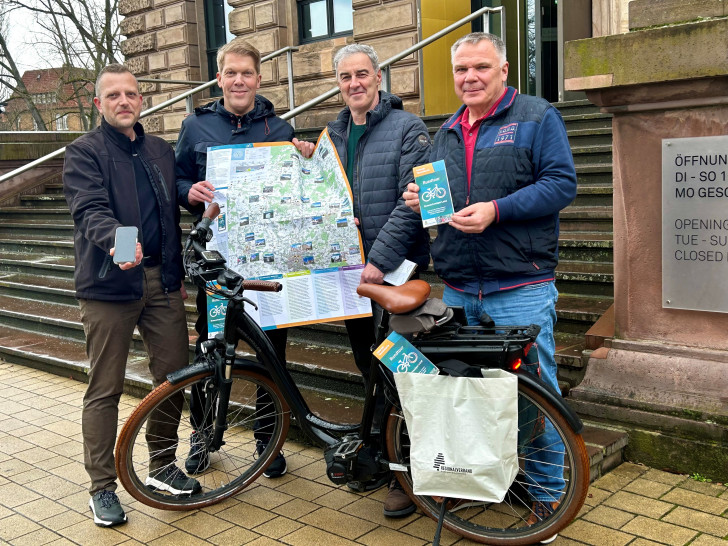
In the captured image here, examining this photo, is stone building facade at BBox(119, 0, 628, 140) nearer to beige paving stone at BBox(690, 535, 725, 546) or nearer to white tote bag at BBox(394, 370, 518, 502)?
beige paving stone at BBox(690, 535, 725, 546)

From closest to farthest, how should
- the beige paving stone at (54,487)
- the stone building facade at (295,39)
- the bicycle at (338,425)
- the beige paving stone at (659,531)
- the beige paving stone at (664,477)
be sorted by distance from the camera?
the bicycle at (338,425), the beige paving stone at (659,531), the beige paving stone at (664,477), the beige paving stone at (54,487), the stone building facade at (295,39)

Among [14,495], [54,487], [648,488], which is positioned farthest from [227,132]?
[648,488]

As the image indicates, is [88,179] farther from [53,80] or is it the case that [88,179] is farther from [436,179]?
[53,80]

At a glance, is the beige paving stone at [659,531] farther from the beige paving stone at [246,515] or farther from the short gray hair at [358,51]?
the short gray hair at [358,51]

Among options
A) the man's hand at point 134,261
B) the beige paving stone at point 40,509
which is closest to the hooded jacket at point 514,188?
the man's hand at point 134,261

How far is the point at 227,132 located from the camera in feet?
13.6

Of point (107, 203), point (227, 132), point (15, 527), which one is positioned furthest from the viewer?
point (227, 132)

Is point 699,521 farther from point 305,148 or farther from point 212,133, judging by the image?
point 212,133

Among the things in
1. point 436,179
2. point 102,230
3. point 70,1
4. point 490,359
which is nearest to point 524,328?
point 490,359

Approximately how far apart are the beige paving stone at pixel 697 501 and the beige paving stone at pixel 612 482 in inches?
8.6

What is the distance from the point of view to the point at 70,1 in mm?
24281

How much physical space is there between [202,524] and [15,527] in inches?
35.6

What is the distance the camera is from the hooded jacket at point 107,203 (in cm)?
362

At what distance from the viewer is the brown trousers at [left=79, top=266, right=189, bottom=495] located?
3.79 m
